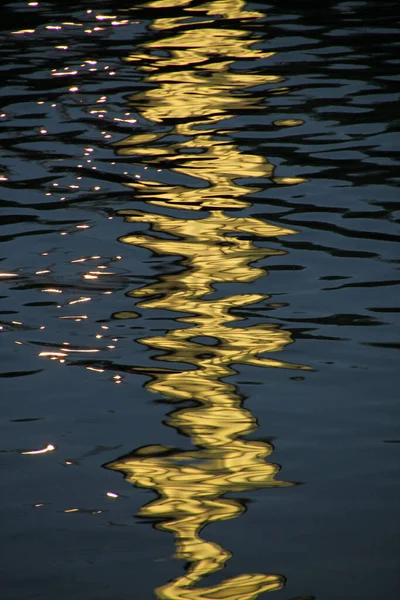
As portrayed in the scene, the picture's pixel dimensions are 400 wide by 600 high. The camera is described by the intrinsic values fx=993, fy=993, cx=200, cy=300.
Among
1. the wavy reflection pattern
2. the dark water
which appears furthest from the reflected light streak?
the wavy reflection pattern

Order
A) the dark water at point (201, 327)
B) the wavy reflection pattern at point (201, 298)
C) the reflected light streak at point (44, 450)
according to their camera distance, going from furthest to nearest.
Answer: the reflected light streak at point (44, 450) < the wavy reflection pattern at point (201, 298) < the dark water at point (201, 327)

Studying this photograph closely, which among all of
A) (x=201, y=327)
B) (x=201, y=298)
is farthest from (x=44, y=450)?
(x=201, y=298)

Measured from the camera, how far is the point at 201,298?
3.20m

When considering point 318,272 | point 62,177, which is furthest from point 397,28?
point 318,272

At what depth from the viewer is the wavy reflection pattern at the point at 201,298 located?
2.11 metres

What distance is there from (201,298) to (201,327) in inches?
9.1

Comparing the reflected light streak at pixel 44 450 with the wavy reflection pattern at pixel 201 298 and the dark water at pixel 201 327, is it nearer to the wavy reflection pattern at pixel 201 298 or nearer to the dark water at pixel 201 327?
the dark water at pixel 201 327

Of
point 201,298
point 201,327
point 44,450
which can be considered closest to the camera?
point 44,450

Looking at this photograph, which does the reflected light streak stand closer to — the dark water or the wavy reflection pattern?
the dark water

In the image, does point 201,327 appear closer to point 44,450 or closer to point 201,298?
point 201,298

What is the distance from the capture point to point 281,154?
4.50 metres

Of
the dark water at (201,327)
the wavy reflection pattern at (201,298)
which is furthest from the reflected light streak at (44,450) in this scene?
the wavy reflection pattern at (201,298)

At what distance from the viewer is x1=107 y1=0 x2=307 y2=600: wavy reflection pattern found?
2113mm

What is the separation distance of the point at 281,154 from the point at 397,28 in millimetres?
2635
